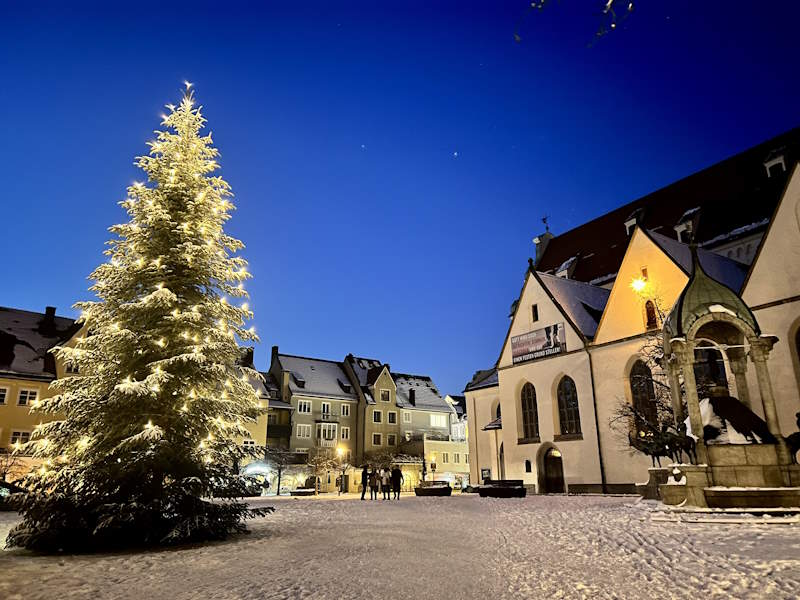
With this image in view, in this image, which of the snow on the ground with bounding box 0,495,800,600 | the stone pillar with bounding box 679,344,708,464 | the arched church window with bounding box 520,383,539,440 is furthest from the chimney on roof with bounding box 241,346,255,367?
the arched church window with bounding box 520,383,539,440

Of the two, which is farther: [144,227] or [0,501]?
[0,501]

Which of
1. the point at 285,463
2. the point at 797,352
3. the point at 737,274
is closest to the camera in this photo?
the point at 797,352

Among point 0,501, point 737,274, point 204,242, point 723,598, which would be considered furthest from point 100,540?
point 737,274

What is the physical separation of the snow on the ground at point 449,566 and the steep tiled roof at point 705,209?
20.5 m

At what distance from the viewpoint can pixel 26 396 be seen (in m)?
35.8

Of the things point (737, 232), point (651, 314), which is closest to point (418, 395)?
point (651, 314)

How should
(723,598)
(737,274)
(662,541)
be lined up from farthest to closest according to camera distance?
(737,274)
(662,541)
(723,598)

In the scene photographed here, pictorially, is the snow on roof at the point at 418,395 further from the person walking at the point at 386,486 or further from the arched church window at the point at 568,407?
the arched church window at the point at 568,407

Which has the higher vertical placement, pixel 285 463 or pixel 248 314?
pixel 248 314

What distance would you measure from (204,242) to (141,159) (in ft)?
8.97

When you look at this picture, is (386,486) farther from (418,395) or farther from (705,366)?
(418,395)

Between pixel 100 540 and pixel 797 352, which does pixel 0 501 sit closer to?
pixel 100 540

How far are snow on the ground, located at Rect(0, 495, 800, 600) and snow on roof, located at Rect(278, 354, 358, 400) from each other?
46.3 metres

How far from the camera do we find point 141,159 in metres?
13.1
